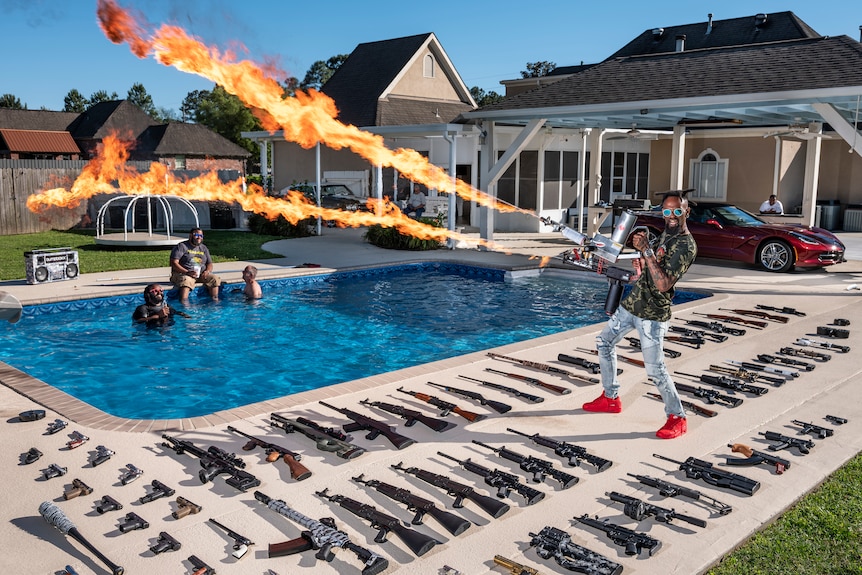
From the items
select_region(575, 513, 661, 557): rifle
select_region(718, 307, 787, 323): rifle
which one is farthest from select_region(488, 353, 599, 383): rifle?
select_region(718, 307, 787, 323): rifle

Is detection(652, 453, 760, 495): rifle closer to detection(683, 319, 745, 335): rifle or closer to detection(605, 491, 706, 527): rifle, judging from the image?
detection(605, 491, 706, 527): rifle

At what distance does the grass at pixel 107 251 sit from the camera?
17.4 meters

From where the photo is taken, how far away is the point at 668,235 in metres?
6.62

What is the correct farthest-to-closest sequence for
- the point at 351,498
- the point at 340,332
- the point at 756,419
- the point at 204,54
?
the point at 340,332
the point at 204,54
the point at 756,419
the point at 351,498

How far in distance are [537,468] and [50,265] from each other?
42.1ft

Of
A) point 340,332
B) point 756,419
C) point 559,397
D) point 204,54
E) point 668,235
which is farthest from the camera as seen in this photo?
point 340,332

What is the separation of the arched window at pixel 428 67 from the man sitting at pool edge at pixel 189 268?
21.4 metres

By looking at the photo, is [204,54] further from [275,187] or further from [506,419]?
[275,187]

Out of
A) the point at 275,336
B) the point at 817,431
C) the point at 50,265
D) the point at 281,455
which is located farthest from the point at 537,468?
the point at 50,265

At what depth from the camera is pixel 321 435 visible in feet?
21.5

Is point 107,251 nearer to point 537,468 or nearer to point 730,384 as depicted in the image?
point 730,384

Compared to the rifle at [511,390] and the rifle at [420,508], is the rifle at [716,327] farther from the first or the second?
the rifle at [420,508]

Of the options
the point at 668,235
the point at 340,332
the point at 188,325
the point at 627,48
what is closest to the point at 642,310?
the point at 668,235

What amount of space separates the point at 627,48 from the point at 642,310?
1186 inches
